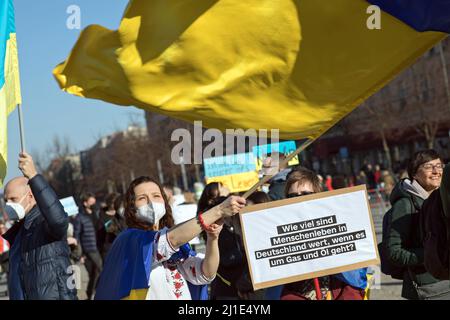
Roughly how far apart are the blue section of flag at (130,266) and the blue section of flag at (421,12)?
1.78 m

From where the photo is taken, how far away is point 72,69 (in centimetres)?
459

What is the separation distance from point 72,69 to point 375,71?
1.72 m

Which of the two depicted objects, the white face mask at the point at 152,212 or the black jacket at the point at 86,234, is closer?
the white face mask at the point at 152,212

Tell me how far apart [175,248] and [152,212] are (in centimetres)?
41

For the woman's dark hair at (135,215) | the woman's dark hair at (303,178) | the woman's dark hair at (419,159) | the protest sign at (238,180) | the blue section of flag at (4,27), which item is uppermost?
the blue section of flag at (4,27)

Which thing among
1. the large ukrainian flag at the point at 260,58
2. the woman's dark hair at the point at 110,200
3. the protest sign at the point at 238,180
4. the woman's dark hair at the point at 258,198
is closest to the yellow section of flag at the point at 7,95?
the large ukrainian flag at the point at 260,58

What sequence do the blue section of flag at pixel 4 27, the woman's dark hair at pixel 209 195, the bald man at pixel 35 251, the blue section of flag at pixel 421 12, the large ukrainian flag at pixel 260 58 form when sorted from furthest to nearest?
the woman's dark hair at pixel 209 195, the bald man at pixel 35 251, the blue section of flag at pixel 4 27, the large ukrainian flag at pixel 260 58, the blue section of flag at pixel 421 12

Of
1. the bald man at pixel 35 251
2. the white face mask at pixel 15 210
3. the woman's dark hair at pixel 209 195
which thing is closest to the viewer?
the bald man at pixel 35 251

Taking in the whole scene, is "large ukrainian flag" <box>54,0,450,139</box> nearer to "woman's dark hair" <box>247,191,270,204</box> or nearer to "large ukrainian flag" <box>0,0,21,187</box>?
"large ukrainian flag" <box>0,0,21,187</box>

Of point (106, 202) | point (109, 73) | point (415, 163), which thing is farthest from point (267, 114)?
point (106, 202)

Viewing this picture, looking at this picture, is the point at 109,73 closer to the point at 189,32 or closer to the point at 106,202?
the point at 189,32

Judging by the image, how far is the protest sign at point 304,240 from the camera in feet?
16.1

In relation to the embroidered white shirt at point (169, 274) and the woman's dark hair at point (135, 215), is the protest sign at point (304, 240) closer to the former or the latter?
the woman's dark hair at point (135, 215)

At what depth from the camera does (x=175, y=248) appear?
421 centimetres
